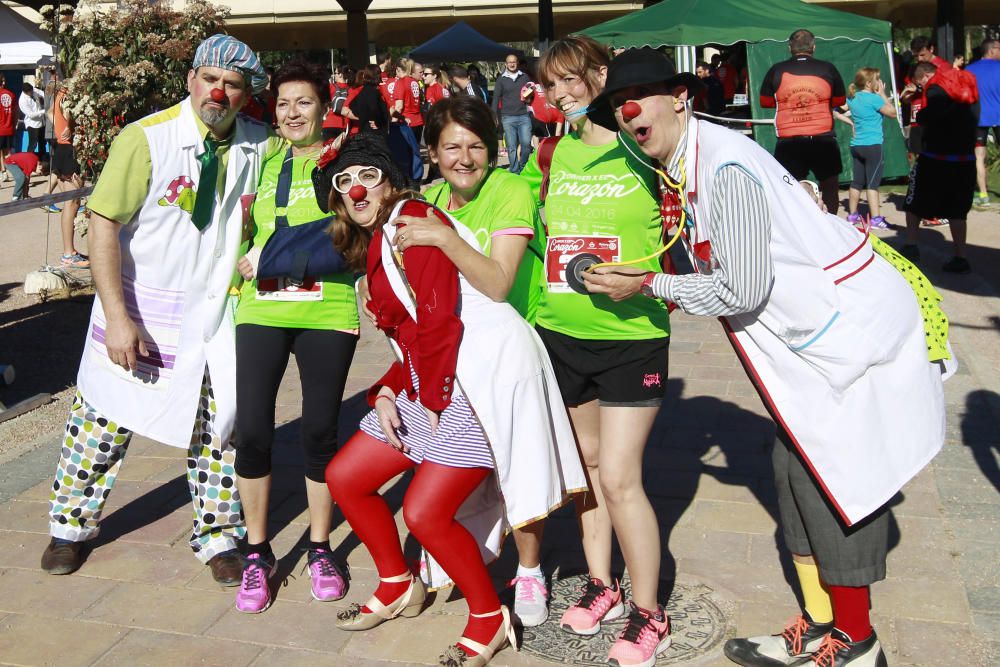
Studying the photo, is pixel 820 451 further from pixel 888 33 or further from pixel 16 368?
pixel 888 33

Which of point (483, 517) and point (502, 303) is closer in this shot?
point (502, 303)

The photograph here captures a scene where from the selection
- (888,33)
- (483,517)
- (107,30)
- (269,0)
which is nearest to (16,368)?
(107,30)

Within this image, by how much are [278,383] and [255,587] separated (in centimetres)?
71

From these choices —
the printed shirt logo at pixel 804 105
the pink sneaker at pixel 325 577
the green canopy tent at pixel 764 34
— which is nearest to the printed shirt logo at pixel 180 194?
the pink sneaker at pixel 325 577

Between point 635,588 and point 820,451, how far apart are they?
2.58 feet

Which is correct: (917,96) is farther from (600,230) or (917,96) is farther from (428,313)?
(428,313)

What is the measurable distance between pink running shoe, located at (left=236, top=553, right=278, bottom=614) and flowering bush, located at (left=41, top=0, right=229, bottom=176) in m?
2.42

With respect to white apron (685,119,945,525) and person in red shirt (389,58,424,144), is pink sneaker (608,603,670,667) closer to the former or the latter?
white apron (685,119,945,525)

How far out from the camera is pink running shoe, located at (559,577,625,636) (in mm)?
3529

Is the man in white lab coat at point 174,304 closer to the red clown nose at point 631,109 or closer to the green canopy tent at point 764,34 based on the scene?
the red clown nose at point 631,109

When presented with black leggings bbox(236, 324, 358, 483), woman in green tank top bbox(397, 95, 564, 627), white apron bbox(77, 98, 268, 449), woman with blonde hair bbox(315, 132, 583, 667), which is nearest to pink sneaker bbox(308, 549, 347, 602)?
black leggings bbox(236, 324, 358, 483)

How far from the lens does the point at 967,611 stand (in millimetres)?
3568

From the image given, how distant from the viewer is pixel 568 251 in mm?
3328

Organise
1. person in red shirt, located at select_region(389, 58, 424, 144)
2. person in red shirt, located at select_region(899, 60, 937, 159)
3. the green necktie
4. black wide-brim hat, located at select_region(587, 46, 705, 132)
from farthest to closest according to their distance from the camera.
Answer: person in red shirt, located at select_region(389, 58, 424, 144)
person in red shirt, located at select_region(899, 60, 937, 159)
the green necktie
black wide-brim hat, located at select_region(587, 46, 705, 132)
